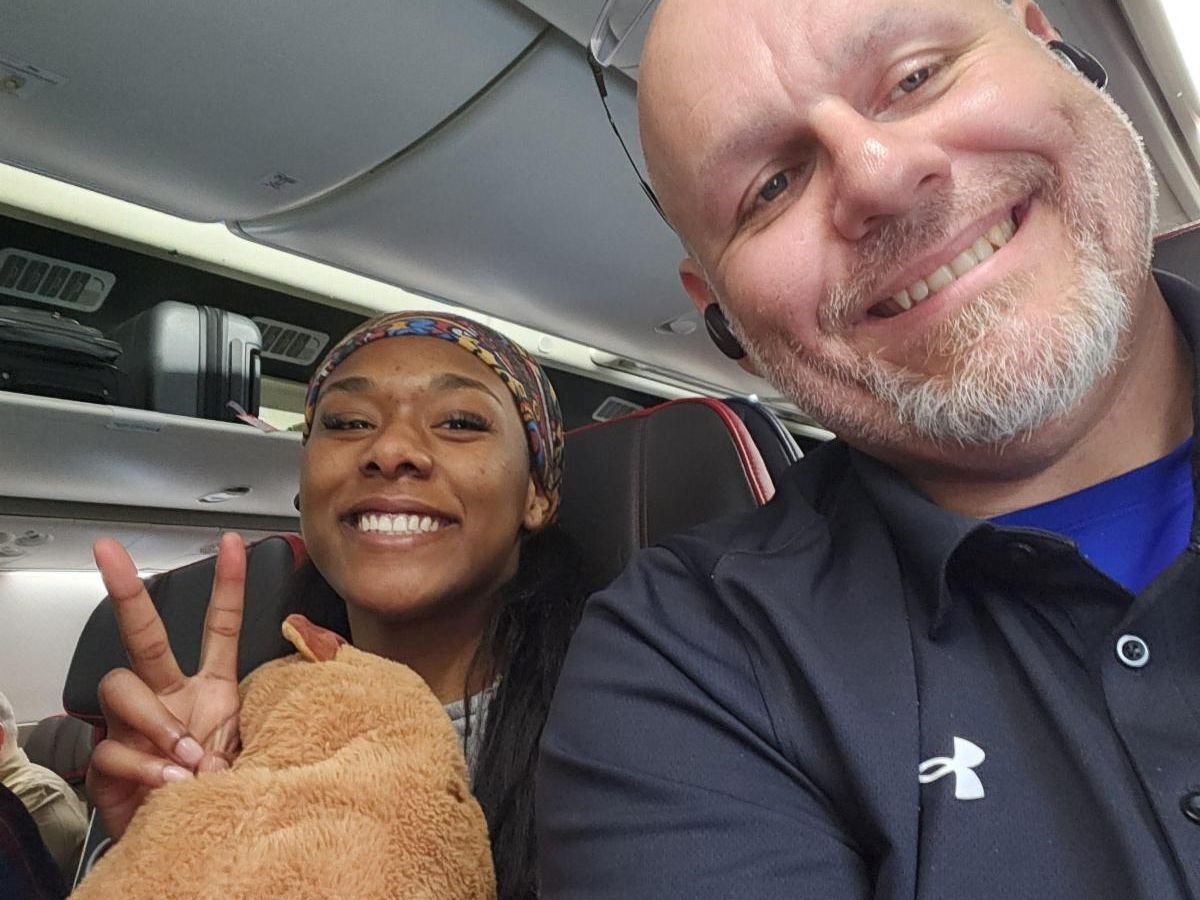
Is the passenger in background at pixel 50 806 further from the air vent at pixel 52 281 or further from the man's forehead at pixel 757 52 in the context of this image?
the man's forehead at pixel 757 52

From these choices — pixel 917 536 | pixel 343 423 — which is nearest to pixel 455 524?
pixel 343 423

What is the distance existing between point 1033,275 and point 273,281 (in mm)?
2655

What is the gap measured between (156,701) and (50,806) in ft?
6.59

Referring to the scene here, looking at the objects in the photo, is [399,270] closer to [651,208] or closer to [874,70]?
[651,208]

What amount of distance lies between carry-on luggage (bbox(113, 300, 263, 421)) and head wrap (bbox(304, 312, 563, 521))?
1.04 meters

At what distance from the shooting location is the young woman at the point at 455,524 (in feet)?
4.79

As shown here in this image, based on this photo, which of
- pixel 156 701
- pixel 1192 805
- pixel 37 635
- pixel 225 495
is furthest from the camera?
pixel 37 635

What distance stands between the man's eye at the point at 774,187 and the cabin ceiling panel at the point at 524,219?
881 millimetres

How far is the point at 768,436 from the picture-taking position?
153 cm

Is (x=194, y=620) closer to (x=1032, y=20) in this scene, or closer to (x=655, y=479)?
(x=655, y=479)

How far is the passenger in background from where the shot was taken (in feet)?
8.31

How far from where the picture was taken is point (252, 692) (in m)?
1.15

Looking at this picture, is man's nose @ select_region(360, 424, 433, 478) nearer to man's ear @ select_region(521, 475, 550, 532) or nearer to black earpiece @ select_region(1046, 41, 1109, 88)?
man's ear @ select_region(521, 475, 550, 532)

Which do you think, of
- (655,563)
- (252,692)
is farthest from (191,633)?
(655,563)
